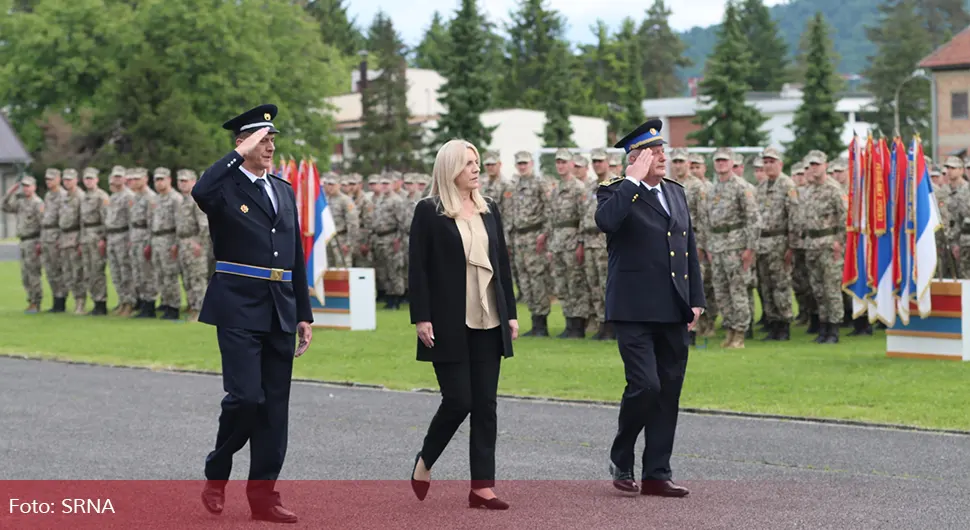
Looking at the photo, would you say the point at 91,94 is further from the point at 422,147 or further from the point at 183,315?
the point at 183,315

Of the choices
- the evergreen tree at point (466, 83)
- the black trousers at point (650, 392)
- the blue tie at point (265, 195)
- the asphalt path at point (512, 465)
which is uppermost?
the evergreen tree at point (466, 83)

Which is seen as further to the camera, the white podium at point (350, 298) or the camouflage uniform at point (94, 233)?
the camouflage uniform at point (94, 233)

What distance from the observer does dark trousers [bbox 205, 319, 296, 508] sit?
7797mm

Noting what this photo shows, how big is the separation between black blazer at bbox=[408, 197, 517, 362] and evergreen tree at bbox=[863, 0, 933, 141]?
82.1m

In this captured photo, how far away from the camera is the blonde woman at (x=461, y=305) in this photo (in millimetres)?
8109

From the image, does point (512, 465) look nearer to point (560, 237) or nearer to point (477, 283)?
point (477, 283)

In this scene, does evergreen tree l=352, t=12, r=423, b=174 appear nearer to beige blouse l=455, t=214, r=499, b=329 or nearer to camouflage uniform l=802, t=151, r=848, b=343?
camouflage uniform l=802, t=151, r=848, b=343

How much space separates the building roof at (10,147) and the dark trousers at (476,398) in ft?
222

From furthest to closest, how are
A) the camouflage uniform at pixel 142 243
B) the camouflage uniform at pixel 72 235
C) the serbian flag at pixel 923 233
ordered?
1. the camouflage uniform at pixel 72 235
2. the camouflage uniform at pixel 142 243
3. the serbian flag at pixel 923 233

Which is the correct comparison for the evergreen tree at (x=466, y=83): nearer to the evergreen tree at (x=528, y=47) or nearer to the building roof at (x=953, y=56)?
the building roof at (x=953, y=56)

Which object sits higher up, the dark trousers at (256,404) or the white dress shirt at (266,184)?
the white dress shirt at (266,184)

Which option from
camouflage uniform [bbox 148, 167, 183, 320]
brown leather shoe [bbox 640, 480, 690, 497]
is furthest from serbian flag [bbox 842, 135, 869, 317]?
camouflage uniform [bbox 148, 167, 183, 320]

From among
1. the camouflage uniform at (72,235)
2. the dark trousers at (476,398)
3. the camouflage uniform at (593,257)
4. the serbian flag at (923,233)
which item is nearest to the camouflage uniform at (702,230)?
the camouflage uniform at (593,257)

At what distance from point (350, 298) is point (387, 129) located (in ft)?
183
